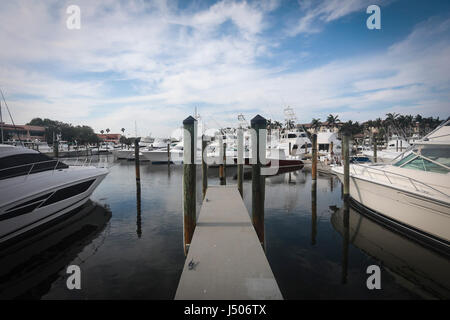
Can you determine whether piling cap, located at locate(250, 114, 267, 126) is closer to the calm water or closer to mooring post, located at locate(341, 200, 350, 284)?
the calm water

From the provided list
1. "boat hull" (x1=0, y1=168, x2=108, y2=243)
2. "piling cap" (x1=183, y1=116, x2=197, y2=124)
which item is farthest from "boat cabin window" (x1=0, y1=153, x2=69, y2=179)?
"piling cap" (x1=183, y1=116, x2=197, y2=124)

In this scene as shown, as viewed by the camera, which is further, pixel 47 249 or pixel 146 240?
pixel 146 240

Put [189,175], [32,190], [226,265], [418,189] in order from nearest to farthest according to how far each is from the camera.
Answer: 1. [226,265]
2. [189,175]
3. [418,189]
4. [32,190]

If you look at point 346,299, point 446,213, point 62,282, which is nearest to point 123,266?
point 62,282

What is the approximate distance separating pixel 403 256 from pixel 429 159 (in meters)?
3.39

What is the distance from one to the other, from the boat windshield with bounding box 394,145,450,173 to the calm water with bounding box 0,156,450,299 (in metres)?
2.53

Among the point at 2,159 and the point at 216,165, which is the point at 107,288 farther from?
the point at 216,165

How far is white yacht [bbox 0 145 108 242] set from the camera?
6.55 meters

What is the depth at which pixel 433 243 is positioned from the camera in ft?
22.1

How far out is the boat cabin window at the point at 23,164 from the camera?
730cm

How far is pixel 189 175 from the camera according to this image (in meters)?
5.64

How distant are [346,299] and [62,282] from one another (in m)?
6.43
